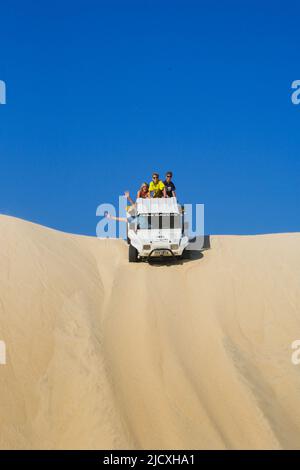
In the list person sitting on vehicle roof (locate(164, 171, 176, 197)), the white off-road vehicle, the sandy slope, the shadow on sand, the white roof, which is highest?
person sitting on vehicle roof (locate(164, 171, 176, 197))

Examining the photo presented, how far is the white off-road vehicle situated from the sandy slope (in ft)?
2.36

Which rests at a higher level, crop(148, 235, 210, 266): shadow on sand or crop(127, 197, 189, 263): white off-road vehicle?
crop(127, 197, 189, 263): white off-road vehicle

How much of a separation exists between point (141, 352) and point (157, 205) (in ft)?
23.6

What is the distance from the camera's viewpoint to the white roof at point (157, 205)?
16500 millimetres

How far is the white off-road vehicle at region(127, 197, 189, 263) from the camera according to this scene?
15523 mm

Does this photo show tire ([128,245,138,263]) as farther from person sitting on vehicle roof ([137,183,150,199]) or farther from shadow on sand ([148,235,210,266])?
person sitting on vehicle roof ([137,183,150,199])

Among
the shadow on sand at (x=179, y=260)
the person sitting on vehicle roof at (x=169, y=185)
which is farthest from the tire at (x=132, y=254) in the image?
the person sitting on vehicle roof at (x=169, y=185)

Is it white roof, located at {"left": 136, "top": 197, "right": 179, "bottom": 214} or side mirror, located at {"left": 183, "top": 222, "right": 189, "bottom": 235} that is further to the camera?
white roof, located at {"left": 136, "top": 197, "right": 179, "bottom": 214}

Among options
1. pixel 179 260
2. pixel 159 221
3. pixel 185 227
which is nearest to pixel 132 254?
pixel 159 221

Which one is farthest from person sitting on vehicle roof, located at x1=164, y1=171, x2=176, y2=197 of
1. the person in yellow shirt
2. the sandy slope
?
the sandy slope

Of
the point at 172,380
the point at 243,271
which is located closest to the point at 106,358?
the point at 172,380

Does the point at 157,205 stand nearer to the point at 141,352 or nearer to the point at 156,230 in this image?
the point at 156,230

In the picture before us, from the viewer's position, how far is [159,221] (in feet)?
53.1
